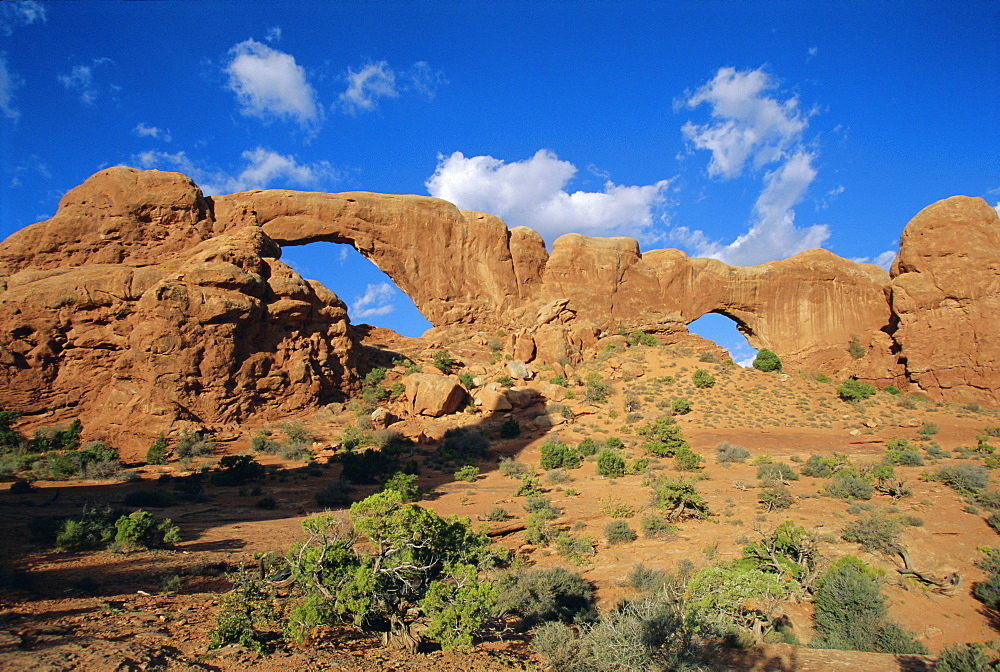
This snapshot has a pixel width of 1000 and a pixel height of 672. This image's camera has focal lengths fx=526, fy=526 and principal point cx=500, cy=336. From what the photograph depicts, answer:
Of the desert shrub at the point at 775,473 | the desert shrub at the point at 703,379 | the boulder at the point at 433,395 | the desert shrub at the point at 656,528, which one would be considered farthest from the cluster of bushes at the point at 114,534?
the desert shrub at the point at 703,379

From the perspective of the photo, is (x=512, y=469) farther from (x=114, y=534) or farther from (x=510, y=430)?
(x=114, y=534)

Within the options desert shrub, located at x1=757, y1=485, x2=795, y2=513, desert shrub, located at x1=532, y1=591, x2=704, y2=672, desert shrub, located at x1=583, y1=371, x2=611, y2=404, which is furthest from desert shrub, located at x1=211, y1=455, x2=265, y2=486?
desert shrub, located at x1=757, y1=485, x2=795, y2=513

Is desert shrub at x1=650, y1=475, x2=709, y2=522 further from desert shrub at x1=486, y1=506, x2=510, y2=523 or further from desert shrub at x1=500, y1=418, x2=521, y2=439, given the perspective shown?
desert shrub at x1=500, y1=418, x2=521, y2=439

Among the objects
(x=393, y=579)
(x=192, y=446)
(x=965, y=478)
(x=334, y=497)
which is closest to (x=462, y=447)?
(x=334, y=497)

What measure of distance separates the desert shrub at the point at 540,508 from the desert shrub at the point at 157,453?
40.5ft

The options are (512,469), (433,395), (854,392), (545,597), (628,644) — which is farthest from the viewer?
(854,392)

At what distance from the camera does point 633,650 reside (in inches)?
215

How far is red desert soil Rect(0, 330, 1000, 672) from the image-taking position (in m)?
5.48

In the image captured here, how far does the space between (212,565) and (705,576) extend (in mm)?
7736

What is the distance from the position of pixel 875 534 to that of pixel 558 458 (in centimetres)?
966

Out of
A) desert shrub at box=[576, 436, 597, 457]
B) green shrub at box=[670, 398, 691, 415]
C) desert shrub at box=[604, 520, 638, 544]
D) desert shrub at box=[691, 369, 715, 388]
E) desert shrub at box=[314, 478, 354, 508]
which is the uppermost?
desert shrub at box=[691, 369, 715, 388]

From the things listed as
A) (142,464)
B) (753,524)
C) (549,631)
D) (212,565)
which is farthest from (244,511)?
(753,524)

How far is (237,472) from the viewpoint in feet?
53.1

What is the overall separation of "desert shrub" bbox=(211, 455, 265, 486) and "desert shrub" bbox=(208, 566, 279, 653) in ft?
35.8
